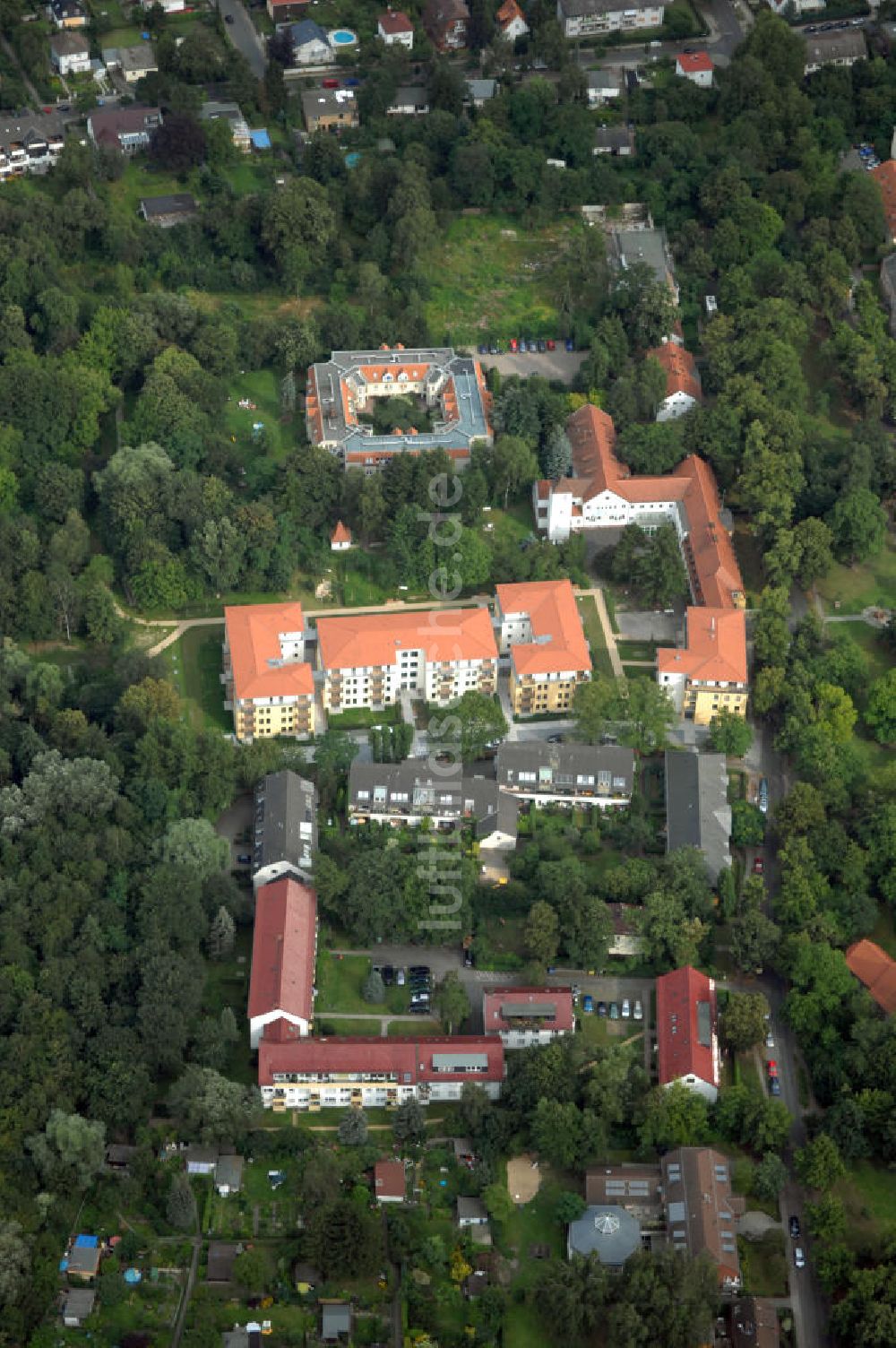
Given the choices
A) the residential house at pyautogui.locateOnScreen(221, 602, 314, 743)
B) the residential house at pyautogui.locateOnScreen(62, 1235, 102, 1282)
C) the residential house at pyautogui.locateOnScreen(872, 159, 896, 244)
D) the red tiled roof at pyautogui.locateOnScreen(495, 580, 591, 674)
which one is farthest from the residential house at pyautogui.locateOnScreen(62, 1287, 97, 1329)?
the residential house at pyautogui.locateOnScreen(872, 159, 896, 244)

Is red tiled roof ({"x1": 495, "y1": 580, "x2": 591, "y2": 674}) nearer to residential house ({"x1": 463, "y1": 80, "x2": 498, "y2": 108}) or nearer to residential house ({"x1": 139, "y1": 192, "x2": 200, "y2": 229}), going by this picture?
residential house ({"x1": 139, "y1": 192, "x2": 200, "y2": 229})

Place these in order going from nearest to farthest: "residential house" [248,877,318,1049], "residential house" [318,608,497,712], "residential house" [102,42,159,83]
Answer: "residential house" [248,877,318,1049], "residential house" [318,608,497,712], "residential house" [102,42,159,83]

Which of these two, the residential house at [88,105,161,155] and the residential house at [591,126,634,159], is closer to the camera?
the residential house at [88,105,161,155]

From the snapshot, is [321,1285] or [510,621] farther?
[510,621]

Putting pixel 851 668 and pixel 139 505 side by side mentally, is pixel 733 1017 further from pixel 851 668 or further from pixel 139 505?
pixel 139 505

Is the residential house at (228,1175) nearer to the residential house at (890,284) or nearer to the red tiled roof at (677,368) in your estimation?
the red tiled roof at (677,368)

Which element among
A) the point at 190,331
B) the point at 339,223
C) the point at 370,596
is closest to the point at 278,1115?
the point at 370,596

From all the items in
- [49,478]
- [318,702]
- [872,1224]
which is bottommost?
[872,1224]
